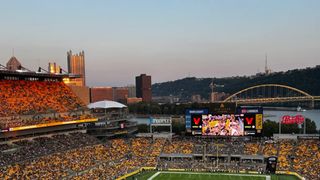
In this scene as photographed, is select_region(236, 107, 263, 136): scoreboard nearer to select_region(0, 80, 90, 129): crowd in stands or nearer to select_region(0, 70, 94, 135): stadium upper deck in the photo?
select_region(0, 70, 94, 135): stadium upper deck

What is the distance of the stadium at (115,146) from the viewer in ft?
170

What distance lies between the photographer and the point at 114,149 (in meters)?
65.2

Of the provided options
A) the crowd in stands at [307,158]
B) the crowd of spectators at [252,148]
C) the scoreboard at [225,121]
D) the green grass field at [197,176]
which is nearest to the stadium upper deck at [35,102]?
the green grass field at [197,176]

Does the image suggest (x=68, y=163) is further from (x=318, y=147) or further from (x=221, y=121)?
(x=318, y=147)

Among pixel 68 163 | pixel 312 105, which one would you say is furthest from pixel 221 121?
pixel 312 105

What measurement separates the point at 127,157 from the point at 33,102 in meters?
18.5

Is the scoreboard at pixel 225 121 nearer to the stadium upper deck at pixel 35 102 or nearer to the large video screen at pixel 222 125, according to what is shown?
the large video screen at pixel 222 125

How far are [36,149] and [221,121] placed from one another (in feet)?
96.6

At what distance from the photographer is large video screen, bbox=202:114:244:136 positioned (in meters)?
Result: 60.3

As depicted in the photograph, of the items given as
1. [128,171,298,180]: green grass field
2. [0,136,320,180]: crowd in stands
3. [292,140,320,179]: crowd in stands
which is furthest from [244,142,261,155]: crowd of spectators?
[128,171,298,180]: green grass field

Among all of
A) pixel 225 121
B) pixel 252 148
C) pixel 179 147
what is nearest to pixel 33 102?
pixel 179 147

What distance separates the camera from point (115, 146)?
2625 inches

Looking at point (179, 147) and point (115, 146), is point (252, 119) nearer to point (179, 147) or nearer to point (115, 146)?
point (179, 147)

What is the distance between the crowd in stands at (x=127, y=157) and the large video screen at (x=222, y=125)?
3587 mm
